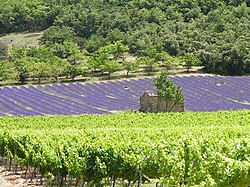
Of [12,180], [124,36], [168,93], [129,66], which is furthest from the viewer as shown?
[124,36]

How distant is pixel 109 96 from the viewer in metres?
51.6

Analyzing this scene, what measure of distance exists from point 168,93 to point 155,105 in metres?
2.79

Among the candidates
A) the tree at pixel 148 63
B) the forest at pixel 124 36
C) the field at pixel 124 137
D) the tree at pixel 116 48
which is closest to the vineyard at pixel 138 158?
the field at pixel 124 137

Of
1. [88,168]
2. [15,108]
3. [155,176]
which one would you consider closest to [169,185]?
[155,176]

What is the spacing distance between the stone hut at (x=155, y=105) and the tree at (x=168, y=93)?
0.21m

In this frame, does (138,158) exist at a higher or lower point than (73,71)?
higher

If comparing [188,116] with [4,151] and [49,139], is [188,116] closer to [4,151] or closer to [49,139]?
[4,151]

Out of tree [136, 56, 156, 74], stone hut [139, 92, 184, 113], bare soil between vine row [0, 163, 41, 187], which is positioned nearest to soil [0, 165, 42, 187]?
bare soil between vine row [0, 163, 41, 187]

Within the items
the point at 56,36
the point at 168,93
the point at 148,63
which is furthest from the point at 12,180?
A: the point at 56,36

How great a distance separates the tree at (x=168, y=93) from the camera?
43.0 meters

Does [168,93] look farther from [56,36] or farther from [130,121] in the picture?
[56,36]

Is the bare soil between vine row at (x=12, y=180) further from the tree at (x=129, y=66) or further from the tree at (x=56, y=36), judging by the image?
the tree at (x=56, y=36)

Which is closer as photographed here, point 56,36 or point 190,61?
point 190,61

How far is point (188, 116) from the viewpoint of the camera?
36969 millimetres
